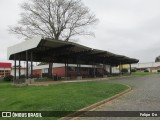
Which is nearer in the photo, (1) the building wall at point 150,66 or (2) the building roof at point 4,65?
(2) the building roof at point 4,65

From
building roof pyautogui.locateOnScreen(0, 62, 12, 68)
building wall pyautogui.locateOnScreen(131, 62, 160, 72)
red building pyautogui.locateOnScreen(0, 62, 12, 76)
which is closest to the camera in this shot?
building roof pyautogui.locateOnScreen(0, 62, 12, 68)

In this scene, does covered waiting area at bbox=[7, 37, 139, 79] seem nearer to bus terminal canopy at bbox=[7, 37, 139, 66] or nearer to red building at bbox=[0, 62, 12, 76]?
bus terminal canopy at bbox=[7, 37, 139, 66]

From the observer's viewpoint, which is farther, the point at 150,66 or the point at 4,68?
the point at 150,66

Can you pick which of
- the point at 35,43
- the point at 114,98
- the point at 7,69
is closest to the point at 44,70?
the point at 7,69

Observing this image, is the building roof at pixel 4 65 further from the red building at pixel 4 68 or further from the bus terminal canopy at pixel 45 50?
the bus terminal canopy at pixel 45 50

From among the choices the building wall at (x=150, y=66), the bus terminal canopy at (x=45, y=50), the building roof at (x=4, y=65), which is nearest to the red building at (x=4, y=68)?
the building roof at (x=4, y=65)

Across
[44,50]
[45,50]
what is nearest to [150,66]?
[45,50]

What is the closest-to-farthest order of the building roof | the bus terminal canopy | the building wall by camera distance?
the bus terminal canopy < the building roof < the building wall

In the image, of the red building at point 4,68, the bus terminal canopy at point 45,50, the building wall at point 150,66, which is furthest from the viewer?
the building wall at point 150,66

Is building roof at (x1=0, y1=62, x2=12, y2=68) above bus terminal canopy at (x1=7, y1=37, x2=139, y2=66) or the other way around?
the other way around

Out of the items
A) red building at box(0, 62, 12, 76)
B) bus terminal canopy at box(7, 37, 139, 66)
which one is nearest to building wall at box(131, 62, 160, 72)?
red building at box(0, 62, 12, 76)

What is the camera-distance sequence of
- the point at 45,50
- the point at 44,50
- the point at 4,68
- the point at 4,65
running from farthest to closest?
the point at 4,68, the point at 4,65, the point at 45,50, the point at 44,50

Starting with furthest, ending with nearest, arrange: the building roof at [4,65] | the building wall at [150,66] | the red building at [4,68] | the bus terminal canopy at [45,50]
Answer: the building wall at [150,66] < the red building at [4,68] < the building roof at [4,65] < the bus terminal canopy at [45,50]

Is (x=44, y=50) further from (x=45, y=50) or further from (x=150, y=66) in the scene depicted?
(x=150, y=66)
